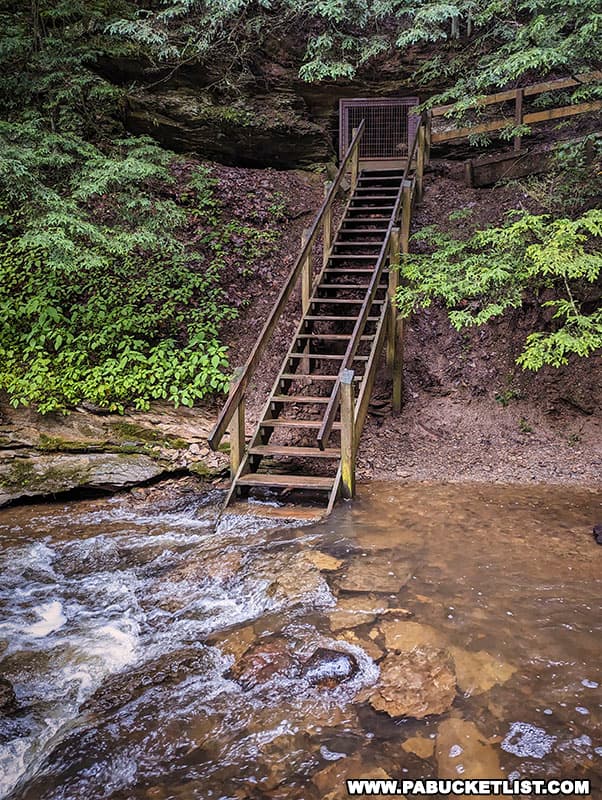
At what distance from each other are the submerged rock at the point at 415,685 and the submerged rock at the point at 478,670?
0.06 metres

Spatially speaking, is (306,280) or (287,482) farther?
(306,280)

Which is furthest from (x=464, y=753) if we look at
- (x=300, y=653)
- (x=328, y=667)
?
(x=300, y=653)

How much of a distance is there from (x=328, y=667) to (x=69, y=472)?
4.68m

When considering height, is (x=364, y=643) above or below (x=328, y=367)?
below

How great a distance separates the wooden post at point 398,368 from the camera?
8.09 metres

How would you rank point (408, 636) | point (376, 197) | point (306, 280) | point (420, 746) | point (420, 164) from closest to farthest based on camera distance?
point (420, 746)
point (408, 636)
point (306, 280)
point (376, 197)
point (420, 164)

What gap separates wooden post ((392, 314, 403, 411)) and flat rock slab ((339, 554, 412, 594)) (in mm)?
3624

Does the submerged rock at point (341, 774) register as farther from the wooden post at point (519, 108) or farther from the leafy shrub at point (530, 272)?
the wooden post at point (519, 108)

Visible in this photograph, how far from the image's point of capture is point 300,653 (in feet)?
12.0

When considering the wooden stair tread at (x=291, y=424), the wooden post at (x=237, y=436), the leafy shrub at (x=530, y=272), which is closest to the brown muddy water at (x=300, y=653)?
the wooden post at (x=237, y=436)

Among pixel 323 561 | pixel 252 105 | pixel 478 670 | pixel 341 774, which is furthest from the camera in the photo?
pixel 252 105

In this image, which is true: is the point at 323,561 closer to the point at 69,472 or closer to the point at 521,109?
the point at 69,472

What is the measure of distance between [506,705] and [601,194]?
6.61 m

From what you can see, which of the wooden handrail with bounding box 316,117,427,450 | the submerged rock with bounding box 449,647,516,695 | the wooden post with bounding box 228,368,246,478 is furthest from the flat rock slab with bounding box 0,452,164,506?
the submerged rock with bounding box 449,647,516,695
